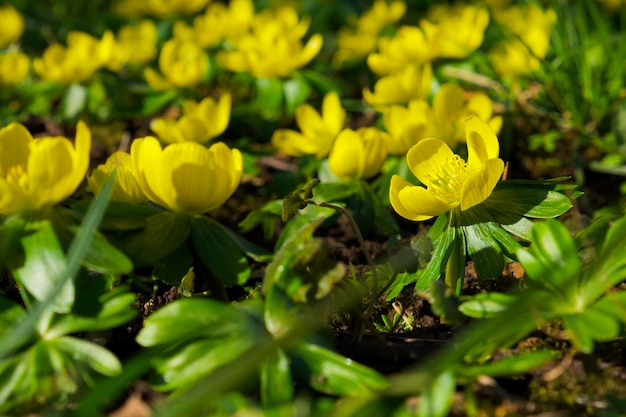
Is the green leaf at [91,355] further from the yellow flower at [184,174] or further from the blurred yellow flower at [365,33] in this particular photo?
the blurred yellow flower at [365,33]

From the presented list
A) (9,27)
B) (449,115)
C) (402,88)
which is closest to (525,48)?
(402,88)

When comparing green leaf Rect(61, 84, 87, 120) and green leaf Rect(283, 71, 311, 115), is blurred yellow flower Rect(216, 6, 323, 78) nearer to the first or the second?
green leaf Rect(283, 71, 311, 115)

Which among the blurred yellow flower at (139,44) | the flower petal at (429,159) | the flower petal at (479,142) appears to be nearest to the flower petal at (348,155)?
the flower petal at (429,159)

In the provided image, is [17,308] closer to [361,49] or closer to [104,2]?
[361,49]

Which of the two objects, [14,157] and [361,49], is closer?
[14,157]

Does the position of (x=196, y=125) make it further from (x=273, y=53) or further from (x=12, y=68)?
(x=12, y=68)

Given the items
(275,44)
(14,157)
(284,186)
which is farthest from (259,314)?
(275,44)
